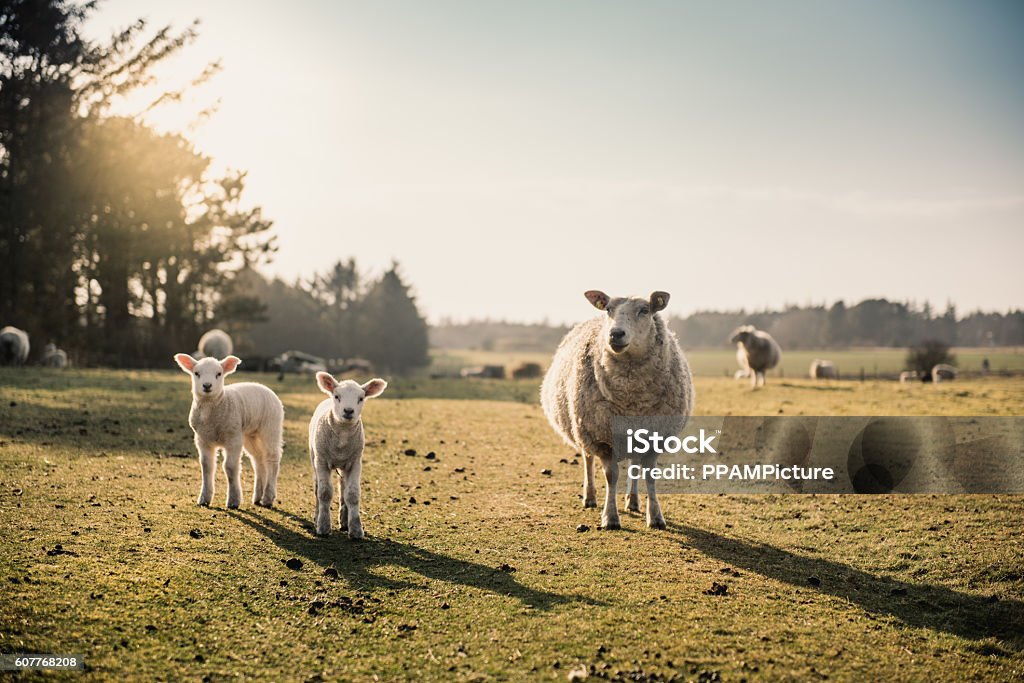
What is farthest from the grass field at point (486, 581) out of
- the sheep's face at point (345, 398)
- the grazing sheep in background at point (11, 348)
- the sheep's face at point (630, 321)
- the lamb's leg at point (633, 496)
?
the grazing sheep in background at point (11, 348)

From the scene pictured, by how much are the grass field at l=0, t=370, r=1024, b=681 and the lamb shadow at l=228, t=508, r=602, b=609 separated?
3 centimetres

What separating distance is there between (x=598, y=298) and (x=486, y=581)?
14.0 feet

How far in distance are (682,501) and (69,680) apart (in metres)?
8.23

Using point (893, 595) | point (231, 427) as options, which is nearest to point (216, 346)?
point (231, 427)

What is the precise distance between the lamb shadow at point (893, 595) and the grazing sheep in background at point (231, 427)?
5.78m

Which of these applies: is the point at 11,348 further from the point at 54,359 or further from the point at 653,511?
the point at 653,511

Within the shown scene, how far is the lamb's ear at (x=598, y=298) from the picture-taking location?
953cm

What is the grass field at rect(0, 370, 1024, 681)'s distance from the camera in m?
5.23

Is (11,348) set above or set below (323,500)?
above

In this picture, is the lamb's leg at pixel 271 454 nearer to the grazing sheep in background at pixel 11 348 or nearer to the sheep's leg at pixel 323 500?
the sheep's leg at pixel 323 500

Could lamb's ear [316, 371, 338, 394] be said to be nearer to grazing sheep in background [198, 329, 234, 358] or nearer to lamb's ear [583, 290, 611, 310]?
lamb's ear [583, 290, 611, 310]

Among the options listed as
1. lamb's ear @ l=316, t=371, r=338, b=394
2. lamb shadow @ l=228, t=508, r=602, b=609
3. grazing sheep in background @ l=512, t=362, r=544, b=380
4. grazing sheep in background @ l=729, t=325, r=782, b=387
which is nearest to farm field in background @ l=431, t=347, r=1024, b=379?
grazing sheep in background @ l=512, t=362, r=544, b=380

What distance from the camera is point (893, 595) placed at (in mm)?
6891

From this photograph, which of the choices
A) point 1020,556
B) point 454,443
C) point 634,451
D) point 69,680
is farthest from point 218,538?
point 1020,556
